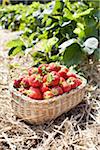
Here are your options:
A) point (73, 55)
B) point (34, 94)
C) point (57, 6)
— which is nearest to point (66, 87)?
point (34, 94)

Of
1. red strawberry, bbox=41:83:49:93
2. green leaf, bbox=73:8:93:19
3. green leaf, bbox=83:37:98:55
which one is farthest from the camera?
green leaf, bbox=73:8:93:19

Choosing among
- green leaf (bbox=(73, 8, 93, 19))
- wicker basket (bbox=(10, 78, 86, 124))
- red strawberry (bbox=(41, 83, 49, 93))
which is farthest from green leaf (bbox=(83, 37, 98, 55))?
red strawberry (bbox=(41, 83, 49, 93))

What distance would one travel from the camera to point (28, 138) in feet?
4.83

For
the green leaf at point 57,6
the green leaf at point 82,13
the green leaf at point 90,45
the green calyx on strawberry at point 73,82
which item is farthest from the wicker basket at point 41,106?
the green leaf at point 57,6

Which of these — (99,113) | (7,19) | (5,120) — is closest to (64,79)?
(99,113)

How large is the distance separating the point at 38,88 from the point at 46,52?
22.1 inches

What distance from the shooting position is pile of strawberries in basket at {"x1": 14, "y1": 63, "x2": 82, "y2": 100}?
5.00 ft

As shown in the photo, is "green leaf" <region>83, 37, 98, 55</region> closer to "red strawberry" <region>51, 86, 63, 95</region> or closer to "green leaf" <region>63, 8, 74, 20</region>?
"green leaf" <region>63, 8, 74, 20</region>

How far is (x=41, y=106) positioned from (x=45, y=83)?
0.12 m

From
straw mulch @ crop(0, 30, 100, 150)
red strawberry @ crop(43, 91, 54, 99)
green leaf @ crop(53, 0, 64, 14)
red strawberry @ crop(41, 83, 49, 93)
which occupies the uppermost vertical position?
green leaf @ crop(53, 0, 64, 14)

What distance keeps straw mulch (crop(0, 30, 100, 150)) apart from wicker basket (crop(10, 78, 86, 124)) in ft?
0.13

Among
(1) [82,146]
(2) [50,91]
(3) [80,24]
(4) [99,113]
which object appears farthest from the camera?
(3) [80,24]

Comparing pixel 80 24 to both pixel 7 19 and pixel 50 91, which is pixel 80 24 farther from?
pixel 7 19

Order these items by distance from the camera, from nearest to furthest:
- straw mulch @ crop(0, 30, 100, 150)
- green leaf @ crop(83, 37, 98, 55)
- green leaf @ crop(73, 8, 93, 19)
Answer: straw mulch @ crop(0, 30, 100, 150)
green leaf @ crop(83, 37, 98, 55)
green leaf @ crop(73, 8, 93, 19)
